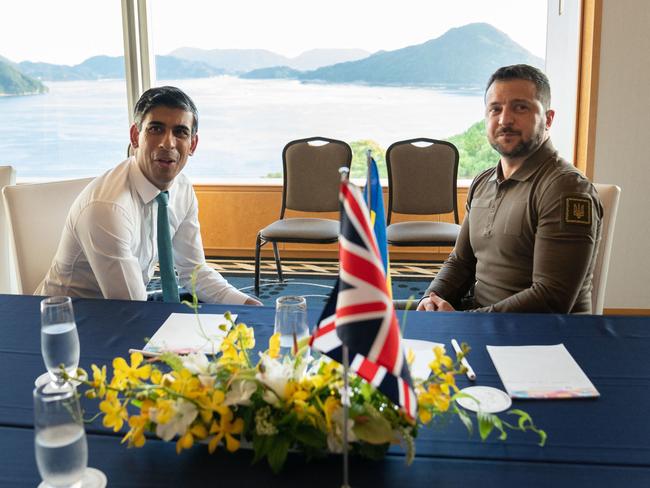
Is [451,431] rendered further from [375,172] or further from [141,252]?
[141,252]

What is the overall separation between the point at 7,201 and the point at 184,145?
A: 2.21 ft

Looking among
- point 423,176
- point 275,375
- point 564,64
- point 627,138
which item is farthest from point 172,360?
point 564,64

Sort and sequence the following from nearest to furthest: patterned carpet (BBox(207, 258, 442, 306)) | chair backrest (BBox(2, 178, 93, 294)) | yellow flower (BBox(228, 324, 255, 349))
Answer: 1. yellow flower (BBox(228, 324, 255, 349))
2. chair backrest (BBox(2, 178, 93, 294))
3. patterned carpet (BBox(207, 258, 442, 306))

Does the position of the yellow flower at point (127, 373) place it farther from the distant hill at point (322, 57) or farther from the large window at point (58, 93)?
the distant hill at point (322, 57)

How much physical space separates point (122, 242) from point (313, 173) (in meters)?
2.80

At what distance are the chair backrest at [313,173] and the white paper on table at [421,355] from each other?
10.6 feet

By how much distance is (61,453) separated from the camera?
0.99m

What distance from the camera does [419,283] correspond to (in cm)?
500

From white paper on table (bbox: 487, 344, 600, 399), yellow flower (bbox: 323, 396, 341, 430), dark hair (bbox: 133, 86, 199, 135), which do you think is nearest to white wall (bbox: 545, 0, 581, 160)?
dark hair (bbox: 133, 86, 199, 135)

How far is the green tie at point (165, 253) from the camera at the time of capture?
2.38m

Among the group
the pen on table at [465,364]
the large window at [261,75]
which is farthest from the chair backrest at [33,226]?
the large window at [261,75]

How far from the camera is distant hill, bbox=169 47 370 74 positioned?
6309 mm

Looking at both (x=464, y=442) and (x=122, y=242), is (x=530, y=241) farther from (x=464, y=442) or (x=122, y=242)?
(x=122, y=242)

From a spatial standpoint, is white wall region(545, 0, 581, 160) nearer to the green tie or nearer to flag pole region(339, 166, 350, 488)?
the green tie
